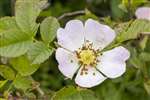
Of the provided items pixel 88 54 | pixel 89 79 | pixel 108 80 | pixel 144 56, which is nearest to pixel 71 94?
pixel 89 79

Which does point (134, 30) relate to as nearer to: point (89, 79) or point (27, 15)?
point (89, 79)

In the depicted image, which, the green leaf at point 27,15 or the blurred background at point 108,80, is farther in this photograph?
the blurred background at point 108,80

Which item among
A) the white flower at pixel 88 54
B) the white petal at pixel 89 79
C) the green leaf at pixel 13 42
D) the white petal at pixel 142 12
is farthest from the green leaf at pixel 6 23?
the white petal at pixel 142 12

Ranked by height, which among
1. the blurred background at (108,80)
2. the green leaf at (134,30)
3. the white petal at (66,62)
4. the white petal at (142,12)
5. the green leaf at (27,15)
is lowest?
the blurred background at (108,80)

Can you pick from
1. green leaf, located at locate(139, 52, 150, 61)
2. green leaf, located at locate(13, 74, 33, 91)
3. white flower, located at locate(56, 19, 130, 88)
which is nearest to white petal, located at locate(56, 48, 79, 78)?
white flower, located at locate(56, 19, 130, 88)

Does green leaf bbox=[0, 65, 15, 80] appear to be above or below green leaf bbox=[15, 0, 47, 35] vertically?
below

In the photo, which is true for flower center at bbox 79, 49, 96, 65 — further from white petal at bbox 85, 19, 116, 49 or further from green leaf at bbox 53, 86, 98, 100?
green leaf at bbox 53, 86, 98, 100

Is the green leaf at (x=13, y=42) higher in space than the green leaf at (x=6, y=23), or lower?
lower

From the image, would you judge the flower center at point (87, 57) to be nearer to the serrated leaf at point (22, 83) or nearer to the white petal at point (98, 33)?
the white petal at point (98, 33)
